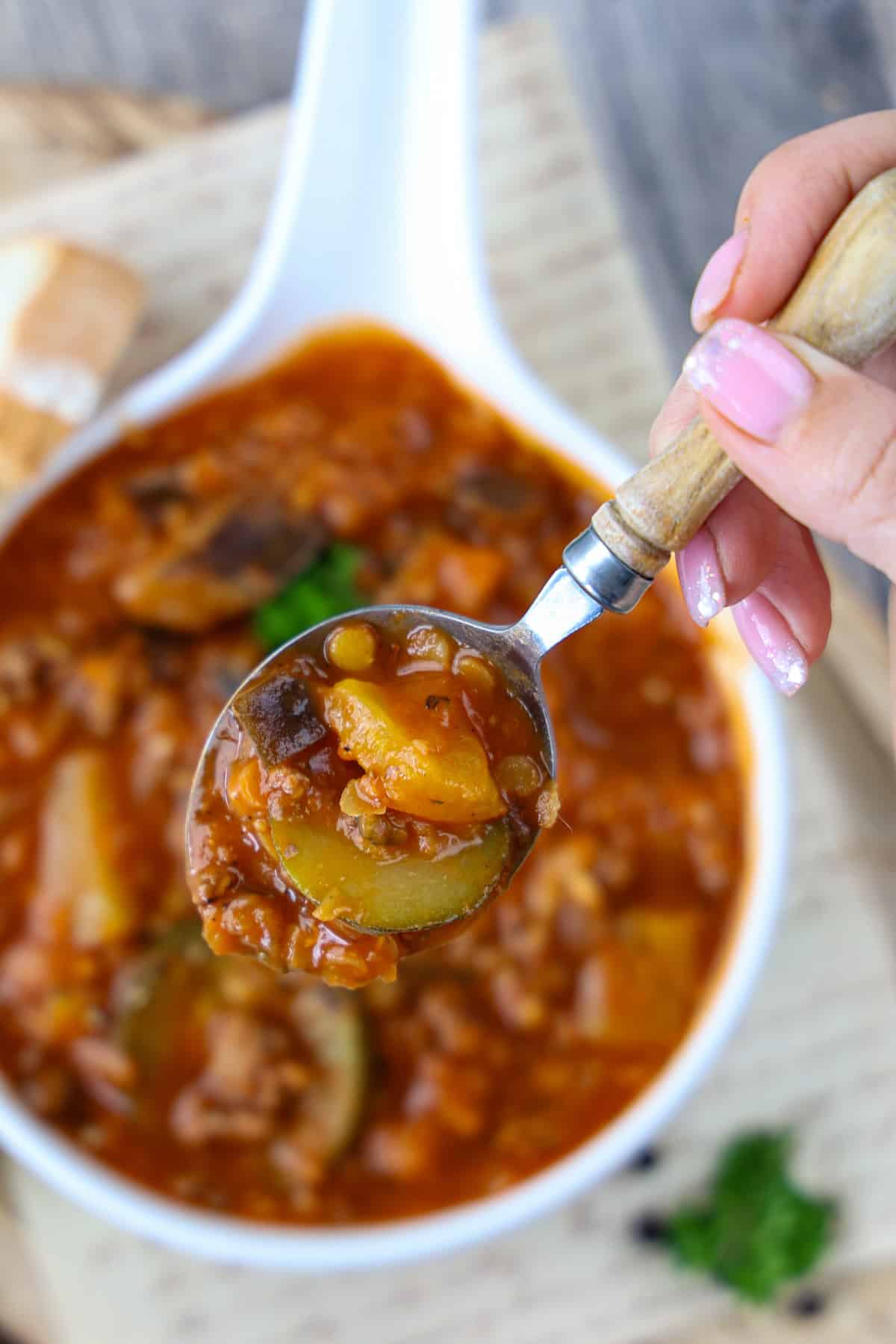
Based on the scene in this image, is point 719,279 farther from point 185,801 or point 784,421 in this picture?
point 185,801

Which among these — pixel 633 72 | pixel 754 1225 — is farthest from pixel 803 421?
pixel 633 72

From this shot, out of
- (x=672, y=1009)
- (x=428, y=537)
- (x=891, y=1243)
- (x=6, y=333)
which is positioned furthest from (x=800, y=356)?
(x=891, y=1243)

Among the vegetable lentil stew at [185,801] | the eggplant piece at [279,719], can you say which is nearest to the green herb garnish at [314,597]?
the vegetable lentil stew at [185,801]

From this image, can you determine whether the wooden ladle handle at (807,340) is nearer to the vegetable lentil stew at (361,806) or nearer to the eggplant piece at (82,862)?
the vegetable lentil stew at (361,806)

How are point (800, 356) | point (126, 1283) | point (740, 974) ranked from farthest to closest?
point (126, 1283) < point (740, 974) < point (800, 356)

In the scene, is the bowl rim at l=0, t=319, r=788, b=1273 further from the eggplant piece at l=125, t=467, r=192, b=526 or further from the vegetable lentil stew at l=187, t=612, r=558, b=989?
the vegetable lentil stew at l=187, t=612, r=558, b=989

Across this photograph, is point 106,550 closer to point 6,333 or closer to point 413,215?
point 6,333
